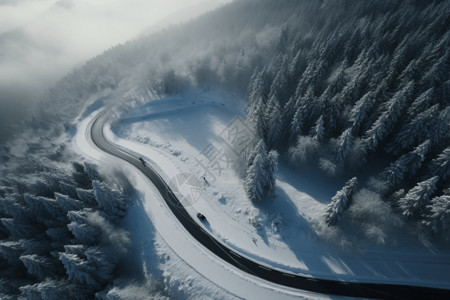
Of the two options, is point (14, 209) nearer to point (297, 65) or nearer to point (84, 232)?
point (84, 232)

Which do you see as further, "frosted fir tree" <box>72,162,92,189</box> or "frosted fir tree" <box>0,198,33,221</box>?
"frosted fir tree" <box>72,162,92,189</box>

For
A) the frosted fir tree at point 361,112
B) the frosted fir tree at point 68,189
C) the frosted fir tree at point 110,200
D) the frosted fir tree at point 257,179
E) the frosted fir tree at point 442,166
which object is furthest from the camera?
the frosted fir tree at point 361,112

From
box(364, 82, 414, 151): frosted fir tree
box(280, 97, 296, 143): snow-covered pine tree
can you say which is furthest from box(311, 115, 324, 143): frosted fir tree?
box(364, 82, 414, 151): frosted fir tree

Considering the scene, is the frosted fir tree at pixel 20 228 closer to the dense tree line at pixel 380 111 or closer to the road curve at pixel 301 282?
the road curve at pixel 301 282

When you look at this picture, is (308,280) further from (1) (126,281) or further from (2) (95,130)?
(2) (95,130)

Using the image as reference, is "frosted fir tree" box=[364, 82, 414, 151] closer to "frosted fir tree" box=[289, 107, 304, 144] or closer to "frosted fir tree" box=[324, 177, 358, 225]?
"frosted fir tree" box=[289, 107, 304, 144]

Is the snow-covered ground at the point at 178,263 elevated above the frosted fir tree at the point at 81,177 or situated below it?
below

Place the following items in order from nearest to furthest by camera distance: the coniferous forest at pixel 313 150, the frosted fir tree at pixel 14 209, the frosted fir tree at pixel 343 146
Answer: the coniferous forest at pixel 313 150 < the frosted fir tree at pixel 14 209 < the frosted fir tree at pixel 343 146

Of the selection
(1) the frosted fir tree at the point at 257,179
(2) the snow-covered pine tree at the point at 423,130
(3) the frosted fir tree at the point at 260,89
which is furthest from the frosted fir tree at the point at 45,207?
(2) the snow-covered pine tree at the point at 423,130

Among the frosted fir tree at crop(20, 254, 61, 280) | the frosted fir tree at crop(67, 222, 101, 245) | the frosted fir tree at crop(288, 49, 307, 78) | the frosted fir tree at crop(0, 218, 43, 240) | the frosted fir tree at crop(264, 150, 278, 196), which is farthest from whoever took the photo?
the frosted fir tree at crop(288, 49, 307, 78)
